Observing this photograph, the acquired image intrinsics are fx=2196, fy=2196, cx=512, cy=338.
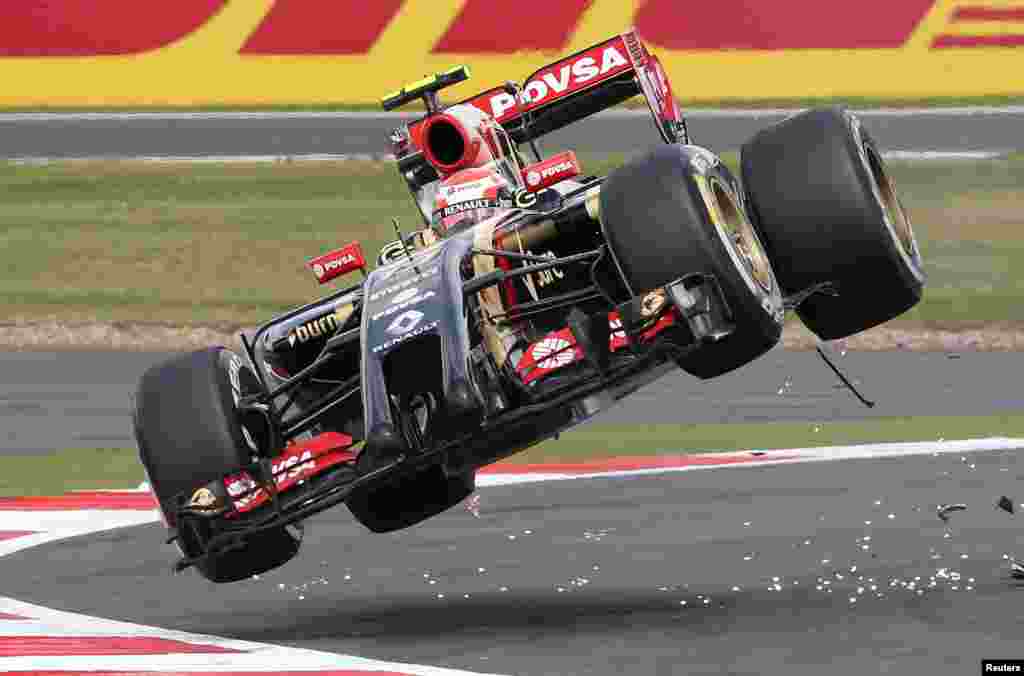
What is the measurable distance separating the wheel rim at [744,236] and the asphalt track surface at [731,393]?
5955mm

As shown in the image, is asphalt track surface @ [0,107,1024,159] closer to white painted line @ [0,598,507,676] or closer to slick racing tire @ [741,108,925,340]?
slick racing tire @ [741,108,925,340]

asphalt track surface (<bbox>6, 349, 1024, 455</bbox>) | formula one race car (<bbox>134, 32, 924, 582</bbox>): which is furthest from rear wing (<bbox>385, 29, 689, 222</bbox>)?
asphalt track surface (<bbox>6, 349, 1024, 455</bbox>)

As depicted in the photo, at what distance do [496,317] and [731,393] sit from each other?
764 cm

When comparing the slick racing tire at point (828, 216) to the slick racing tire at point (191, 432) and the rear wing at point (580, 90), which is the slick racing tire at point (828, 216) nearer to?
the rear wing at point (580, 90)

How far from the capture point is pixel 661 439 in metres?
14.6

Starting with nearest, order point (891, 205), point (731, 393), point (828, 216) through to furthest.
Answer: point (828, 216) → point (891, 205) → point (731, 393)

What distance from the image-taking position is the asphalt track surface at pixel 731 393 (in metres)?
15.2

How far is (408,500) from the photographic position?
32.6 feet

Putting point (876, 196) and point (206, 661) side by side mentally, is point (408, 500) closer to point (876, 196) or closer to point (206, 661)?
point (206, 661)

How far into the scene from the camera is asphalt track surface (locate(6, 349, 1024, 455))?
15.2 metres

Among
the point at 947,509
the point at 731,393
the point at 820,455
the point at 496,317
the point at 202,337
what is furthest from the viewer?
the point at 202,337

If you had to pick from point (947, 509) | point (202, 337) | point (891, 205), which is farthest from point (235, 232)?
point (891, 205)

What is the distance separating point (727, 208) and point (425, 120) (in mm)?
1796

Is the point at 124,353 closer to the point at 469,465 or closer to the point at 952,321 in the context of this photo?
the point at 952,321
